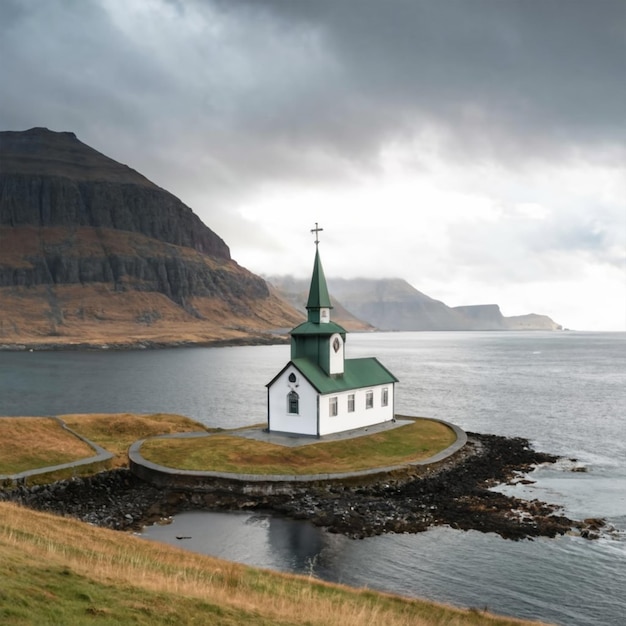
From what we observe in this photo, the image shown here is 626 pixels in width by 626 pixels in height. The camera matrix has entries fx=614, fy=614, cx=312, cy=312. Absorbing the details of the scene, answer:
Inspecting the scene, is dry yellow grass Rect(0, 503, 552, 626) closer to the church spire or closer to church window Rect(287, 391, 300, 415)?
church window Rect(287, 391, 300, 415)

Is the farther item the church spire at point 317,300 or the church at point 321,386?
the church spire at point 317,300

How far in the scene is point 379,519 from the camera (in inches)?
1437

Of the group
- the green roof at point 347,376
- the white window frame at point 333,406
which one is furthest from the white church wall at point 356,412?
the green roof at point 347,376

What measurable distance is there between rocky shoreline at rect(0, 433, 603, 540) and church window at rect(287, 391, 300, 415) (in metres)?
11.7

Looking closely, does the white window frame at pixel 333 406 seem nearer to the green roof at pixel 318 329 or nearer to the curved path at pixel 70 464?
the green roof at pixel 318 329

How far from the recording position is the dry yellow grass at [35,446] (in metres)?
44.6

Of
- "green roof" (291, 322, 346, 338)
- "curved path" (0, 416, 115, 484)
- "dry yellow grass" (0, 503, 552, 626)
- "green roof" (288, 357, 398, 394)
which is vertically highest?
"green roof" (291, 322, 346, 338)

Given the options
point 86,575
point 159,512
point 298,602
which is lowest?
point 159,512

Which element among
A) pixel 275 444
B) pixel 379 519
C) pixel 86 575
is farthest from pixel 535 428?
pixel 86 575

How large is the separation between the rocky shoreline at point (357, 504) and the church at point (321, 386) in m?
9.82

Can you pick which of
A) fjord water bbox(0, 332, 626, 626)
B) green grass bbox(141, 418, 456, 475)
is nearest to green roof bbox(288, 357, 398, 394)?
green grass bbox(141, 418, 456, 475)

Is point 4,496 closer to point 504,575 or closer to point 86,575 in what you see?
point 86,575

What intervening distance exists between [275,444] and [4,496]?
19.5 m

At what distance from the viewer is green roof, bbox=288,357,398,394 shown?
170 feet
